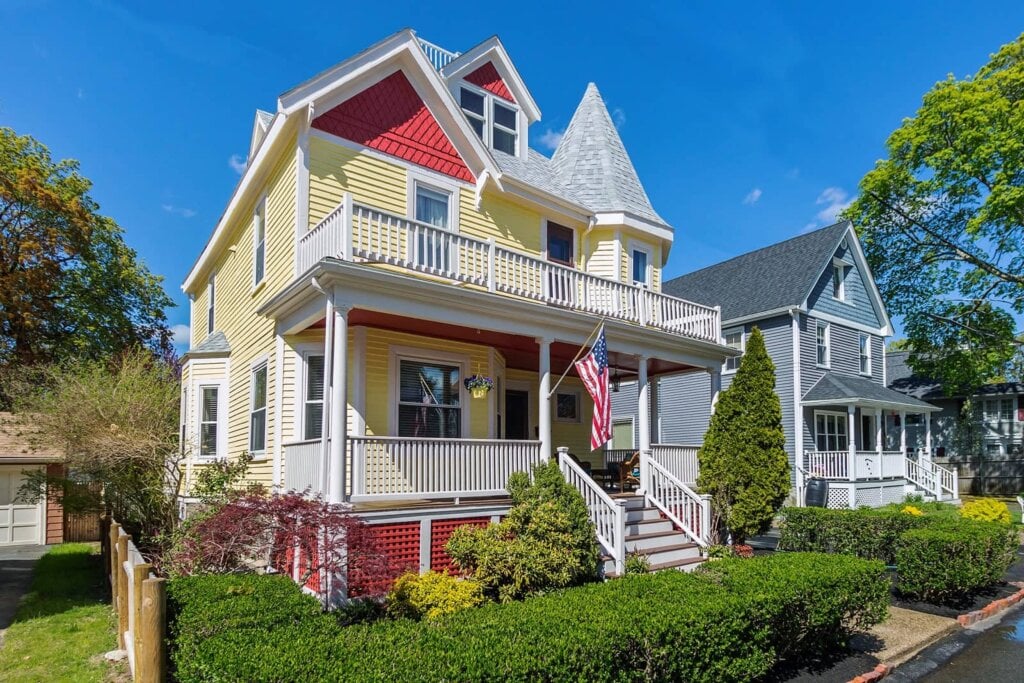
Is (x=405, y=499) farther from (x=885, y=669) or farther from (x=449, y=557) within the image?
(x=885, y=669)

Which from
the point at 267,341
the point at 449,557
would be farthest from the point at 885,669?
the point at 267,341

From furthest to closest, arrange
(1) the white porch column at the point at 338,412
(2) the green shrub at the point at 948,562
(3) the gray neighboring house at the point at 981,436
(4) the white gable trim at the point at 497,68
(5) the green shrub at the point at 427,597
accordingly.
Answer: (3) the gray neighboring house at the point at 981,436
(4) the white gable trim at the point at 497,68
(2) the green shrub at the point at 948,562
(1) the white porch column at the point at 338,412
(5) the green shrub at the point at 427,597

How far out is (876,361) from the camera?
90.9 feet

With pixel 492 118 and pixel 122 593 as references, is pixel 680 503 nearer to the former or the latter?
pixel 122 593

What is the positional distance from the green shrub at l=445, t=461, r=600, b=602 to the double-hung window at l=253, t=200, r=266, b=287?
23.2ft

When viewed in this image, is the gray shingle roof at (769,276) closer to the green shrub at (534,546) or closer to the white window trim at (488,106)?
the white window trim at (488,106)

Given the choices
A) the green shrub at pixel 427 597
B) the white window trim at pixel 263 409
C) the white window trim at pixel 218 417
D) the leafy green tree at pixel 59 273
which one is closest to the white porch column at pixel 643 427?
the green shrub at pixel 427 597

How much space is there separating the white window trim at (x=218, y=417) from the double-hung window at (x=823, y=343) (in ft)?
67.3

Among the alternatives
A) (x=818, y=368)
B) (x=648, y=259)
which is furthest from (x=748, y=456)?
(x=818, y=368)

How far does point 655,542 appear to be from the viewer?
451 inches

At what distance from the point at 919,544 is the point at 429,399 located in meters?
8.42

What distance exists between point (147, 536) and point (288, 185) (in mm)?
7109

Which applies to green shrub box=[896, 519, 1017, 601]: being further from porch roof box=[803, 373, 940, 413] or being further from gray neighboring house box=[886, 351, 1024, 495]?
gray neighboring house box=[886, 351, 1024, 495]

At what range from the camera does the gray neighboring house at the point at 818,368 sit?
22.5 meters
